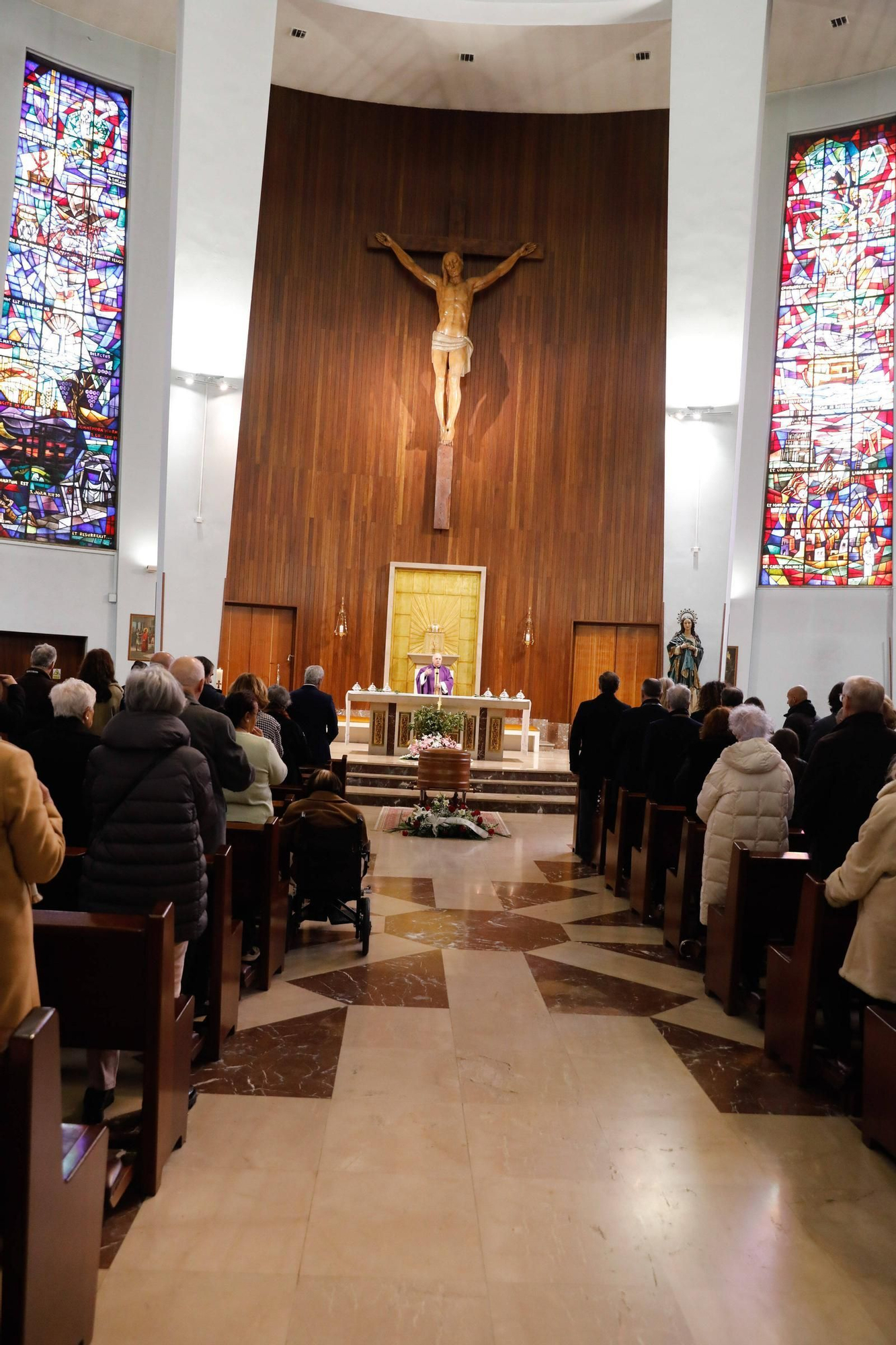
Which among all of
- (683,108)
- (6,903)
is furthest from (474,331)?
(6,903)

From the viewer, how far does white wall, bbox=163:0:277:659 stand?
11336 millimetres

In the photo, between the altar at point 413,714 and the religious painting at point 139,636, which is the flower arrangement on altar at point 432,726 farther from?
the religious painting at point 139,636

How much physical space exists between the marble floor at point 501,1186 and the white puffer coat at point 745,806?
24.6 inches

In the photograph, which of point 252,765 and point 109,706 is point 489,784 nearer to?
point 109,706

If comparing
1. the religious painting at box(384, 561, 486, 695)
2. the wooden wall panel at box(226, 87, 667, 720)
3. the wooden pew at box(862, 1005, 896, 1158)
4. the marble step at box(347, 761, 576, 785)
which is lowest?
the marble step at box(347, 761, 576, 785)

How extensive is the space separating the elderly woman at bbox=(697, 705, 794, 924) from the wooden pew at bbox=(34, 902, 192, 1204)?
255 cm

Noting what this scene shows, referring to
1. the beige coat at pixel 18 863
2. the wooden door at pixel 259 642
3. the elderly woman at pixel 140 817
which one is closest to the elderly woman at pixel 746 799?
the elderly woman at pixel 140 817

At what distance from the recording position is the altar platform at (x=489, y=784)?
32.6 ft

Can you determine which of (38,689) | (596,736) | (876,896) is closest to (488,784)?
(596,736)

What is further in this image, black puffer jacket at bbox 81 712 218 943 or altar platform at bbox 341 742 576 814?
altar platform at bbox 341 742 576 814

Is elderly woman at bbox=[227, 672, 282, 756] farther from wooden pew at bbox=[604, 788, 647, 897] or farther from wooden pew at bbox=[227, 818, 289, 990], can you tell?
wooden pew at bbox=[604, 788, 647, 897]

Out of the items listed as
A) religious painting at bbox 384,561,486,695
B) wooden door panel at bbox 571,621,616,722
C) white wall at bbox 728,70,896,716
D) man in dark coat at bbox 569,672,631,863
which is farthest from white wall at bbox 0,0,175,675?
white wall at bbox 728,70,896,716

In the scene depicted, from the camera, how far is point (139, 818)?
2881 mm

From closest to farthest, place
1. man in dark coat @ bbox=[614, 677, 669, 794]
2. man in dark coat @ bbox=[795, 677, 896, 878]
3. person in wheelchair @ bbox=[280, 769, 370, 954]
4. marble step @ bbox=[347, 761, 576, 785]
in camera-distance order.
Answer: man in dark coat @ bbox=[795, 677, 896, 878] → person in wheelchair @ bbox=[280, 769, 370, 954] → man in dark coat @ bbox=[614, 677, 669, 794] → marble step @ bbox=[347, 761, 576, 785]
